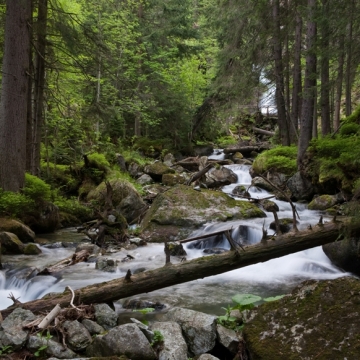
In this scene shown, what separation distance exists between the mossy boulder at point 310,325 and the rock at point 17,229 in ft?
23.2

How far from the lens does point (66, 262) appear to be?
7.30 m

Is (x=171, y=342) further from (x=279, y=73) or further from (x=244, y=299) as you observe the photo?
(x=279, y=73)

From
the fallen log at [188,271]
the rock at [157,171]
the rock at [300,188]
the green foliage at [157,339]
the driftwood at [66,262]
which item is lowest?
the driftwood at [66,262]

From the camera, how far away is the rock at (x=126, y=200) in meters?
11.7

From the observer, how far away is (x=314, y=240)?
5141 millimetres

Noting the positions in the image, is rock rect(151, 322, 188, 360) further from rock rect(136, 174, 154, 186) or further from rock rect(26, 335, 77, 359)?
rock rect(136, 174, 154, 186)

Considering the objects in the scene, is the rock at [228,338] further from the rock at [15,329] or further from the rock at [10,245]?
the rock at [10,245]

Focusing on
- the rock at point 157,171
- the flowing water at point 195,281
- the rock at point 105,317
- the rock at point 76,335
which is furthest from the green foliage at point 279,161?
the rock at point 76,335

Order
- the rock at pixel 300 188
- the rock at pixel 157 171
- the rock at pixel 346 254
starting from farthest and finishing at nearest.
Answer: the rock at pixel 157 171, the rock at pixel 300 188, the rock at pixel 346 254

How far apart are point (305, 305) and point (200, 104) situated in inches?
811

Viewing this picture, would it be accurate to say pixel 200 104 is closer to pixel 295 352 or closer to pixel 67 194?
pixel 67 194

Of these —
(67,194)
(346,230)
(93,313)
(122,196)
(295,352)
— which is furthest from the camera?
(67,194)

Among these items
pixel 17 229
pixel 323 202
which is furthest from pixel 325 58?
pixel 17 229

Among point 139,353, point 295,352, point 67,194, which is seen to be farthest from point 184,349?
point 67,194
